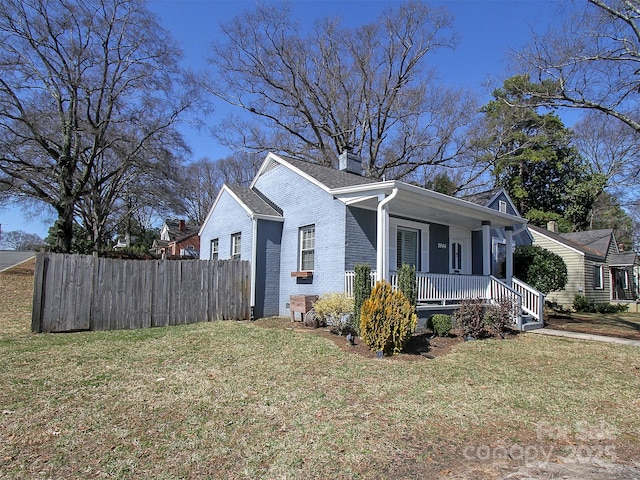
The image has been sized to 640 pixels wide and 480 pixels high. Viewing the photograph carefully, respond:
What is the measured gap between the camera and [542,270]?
15.0 m

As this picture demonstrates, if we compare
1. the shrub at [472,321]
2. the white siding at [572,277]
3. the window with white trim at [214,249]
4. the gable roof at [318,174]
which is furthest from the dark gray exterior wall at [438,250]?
the white siding at [572,277]

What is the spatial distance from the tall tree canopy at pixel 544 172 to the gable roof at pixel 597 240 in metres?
4.42

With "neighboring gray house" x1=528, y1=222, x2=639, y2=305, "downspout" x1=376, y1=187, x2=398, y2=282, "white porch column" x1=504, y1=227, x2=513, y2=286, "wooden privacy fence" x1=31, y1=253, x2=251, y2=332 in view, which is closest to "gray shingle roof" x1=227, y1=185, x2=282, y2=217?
"wooden privacy fence" x1=31, y1=253, x2=251, y2=332

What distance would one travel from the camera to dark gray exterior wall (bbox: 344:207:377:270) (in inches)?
397

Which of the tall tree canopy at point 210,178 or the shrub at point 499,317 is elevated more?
the tall tree canopy at point 210,178

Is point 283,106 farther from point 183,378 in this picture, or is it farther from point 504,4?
point 183,378

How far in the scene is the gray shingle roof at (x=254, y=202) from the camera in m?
12.3

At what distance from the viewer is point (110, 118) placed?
2177 centimetres

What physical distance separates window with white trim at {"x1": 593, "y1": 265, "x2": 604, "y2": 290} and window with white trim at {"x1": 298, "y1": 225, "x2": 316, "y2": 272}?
1719cm

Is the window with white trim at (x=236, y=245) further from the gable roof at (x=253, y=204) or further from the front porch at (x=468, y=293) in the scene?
the front porch at (x=468, y=293)

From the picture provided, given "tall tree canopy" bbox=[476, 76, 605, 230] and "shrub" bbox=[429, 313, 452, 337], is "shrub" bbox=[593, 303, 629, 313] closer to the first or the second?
"tall tree canopy" bbox=[476, 76, 605, 230]

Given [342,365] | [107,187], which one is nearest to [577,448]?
[342,365]

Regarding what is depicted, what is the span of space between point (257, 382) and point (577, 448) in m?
3.70

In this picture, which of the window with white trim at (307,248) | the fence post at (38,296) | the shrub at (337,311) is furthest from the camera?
the window with white trim at (307,248)
